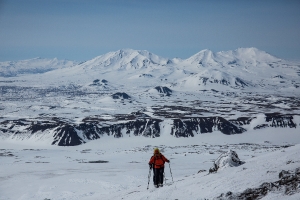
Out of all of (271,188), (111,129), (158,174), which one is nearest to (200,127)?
(111,129)

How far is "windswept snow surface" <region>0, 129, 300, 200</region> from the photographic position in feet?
49.8

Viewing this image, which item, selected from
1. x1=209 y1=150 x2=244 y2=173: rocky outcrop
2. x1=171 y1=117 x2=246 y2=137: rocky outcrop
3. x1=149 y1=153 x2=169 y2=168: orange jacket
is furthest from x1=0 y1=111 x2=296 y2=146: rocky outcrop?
x1=149 y1=153 x2=169 y2=168: orange jacket

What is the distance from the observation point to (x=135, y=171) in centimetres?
4812

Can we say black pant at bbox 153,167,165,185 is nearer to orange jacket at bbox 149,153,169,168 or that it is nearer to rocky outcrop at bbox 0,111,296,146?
orange jacket at bbox 149,153,169,168

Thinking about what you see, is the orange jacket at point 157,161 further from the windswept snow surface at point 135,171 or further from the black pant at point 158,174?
the windswept snow surface at point 135,171

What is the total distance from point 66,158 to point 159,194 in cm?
6057

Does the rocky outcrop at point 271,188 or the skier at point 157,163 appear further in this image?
the skier at point 157,163

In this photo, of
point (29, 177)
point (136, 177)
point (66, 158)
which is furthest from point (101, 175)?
point (66, 158)

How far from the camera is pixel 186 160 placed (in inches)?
2506

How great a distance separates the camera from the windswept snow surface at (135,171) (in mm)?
15178

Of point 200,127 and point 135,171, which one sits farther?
point 200,127

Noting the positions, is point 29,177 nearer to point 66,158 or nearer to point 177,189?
point 66,158

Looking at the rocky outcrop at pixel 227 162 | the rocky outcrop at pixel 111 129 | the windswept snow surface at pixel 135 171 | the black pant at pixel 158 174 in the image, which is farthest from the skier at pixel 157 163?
the rocky outcrop at pixel 111 129

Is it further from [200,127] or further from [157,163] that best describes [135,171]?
[200,127]
